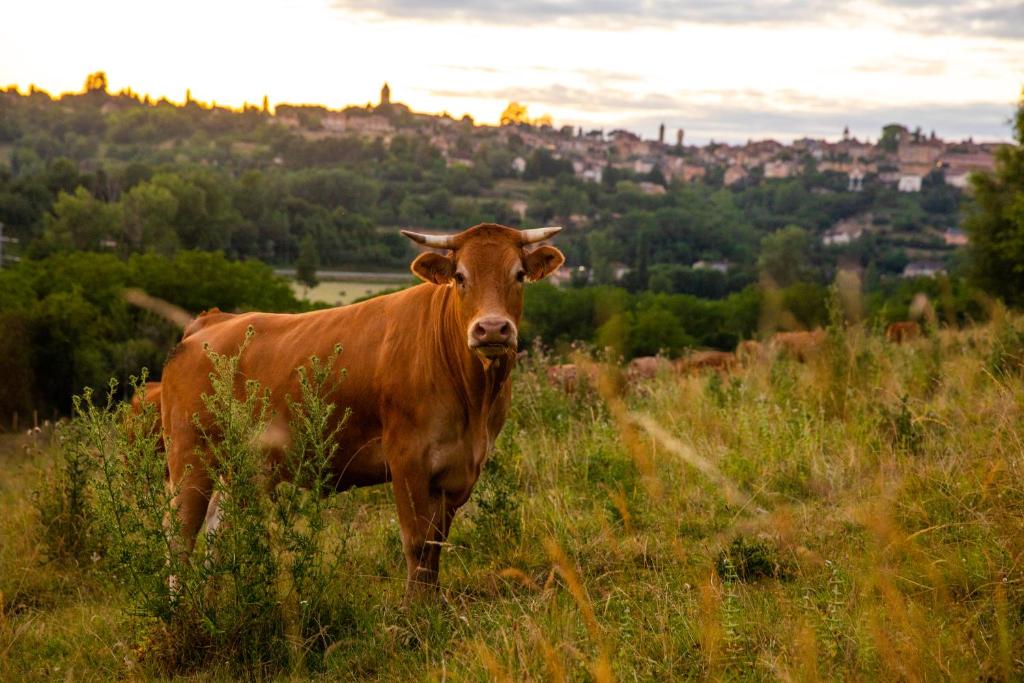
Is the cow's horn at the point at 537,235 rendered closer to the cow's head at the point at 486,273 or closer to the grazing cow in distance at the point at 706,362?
the cow's head at the point at 486,273

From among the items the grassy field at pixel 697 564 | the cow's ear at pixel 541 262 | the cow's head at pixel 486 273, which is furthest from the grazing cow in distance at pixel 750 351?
the cow's head at pixel 486 273

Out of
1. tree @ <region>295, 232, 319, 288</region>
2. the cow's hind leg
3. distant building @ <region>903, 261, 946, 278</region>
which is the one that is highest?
the cow's hind leg

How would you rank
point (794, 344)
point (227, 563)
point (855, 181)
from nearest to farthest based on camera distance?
1. point (227, 563)
2. point (794, 344)
3. point (855, 181)

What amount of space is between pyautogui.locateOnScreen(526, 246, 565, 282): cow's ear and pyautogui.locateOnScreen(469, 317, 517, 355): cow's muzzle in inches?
29.5

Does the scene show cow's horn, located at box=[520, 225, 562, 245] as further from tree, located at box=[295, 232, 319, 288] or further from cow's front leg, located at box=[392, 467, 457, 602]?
tree, located at box=[295, 232, 319, 288]

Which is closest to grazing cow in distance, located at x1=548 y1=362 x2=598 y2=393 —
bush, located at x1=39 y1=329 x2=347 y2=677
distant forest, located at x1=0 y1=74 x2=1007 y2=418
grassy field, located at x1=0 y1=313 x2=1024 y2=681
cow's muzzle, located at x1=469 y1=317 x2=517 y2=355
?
distant forest, located at x1=0 y1=74 x2=1007 y2=418

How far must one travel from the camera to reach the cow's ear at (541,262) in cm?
554

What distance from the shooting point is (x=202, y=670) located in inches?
184

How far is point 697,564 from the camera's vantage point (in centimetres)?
522

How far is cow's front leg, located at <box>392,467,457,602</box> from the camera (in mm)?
5176

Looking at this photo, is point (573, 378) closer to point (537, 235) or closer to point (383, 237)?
point (537, 235)

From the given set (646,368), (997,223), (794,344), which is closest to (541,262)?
(646,368)

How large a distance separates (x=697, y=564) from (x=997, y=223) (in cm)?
3573

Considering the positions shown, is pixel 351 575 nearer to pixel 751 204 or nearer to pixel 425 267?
pixel 425 267
